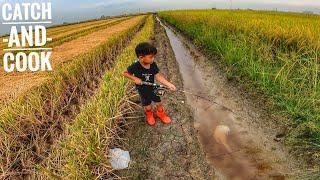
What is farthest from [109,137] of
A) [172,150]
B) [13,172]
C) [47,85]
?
[47,85]

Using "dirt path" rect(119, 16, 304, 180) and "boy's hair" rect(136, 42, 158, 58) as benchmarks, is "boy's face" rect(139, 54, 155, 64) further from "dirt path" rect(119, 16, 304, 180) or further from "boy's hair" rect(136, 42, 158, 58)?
"dirt path" rect(119, 16, 304, 180)

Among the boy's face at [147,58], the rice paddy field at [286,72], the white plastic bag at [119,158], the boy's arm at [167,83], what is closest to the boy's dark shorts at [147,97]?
the boy's arm at [167,83]

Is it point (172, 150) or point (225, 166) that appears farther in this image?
point (172, 150)

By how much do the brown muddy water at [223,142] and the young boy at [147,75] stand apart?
Result: 24.2 inches

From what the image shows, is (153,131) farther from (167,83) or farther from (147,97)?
(167,83)

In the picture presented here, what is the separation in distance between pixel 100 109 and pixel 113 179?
1.27m

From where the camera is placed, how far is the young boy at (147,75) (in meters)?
4.70

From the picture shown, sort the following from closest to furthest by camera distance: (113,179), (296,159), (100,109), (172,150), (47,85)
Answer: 1. (113,179)
2. (296,159)
3. (172,150)
4. (100,109)
5. (47,85)

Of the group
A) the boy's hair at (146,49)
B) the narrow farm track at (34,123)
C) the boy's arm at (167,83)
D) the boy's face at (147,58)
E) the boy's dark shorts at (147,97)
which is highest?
the boy's hair at (146,49)

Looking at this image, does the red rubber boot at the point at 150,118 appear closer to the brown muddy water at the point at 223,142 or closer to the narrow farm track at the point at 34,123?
the brown muddy water at the point at 223,142

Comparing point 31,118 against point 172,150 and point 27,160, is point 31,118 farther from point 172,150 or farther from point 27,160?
point 172,150

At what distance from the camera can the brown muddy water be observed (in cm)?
396

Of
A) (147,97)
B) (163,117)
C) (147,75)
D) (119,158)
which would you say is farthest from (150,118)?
(119,158)

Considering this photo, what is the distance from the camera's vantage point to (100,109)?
493cm
